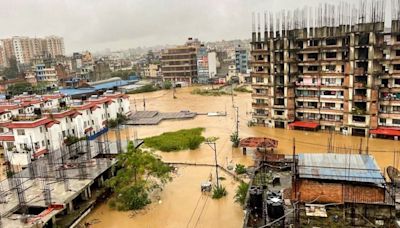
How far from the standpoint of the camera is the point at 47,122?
82.6 feet

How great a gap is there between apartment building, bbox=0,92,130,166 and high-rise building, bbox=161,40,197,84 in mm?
32729

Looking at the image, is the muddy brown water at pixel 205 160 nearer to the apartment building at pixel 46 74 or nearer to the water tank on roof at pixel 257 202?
the water tank on roof at pixel 257 202

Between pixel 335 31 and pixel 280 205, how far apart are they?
22.3 m


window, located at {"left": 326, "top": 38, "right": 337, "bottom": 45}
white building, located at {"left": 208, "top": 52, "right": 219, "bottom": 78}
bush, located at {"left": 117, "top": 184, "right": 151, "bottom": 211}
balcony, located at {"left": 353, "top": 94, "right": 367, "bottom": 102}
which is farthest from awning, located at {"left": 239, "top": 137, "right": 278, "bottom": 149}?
white building, located at {"left": 208, "top": 52, "right": 219, "bottom": 78}

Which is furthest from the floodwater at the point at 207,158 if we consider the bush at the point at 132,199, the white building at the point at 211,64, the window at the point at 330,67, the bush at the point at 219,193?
the white building at the point at 211,64

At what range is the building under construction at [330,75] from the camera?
25.6 meters

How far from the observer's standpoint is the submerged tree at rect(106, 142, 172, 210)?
17.5 metres

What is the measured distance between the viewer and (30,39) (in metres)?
111

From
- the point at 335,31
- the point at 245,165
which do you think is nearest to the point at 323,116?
the point at 335,31

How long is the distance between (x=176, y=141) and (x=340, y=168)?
1906 centimetres

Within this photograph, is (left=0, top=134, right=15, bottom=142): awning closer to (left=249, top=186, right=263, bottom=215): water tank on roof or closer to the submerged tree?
the submerged tree

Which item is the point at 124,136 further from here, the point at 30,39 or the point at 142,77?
the point at 30,39

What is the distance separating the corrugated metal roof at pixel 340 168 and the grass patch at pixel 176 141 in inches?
640

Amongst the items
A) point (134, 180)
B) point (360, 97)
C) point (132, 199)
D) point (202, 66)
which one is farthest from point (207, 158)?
point (202, 66)
